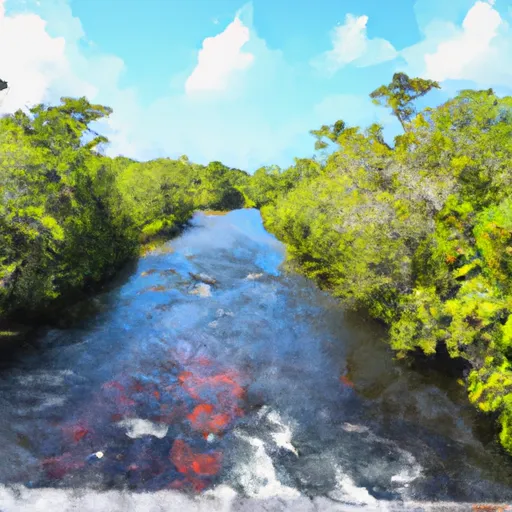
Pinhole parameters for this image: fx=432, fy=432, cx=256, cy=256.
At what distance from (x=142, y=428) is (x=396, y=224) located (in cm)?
1443

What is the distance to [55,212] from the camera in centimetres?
2522

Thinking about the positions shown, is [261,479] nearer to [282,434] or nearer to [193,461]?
[193,461]

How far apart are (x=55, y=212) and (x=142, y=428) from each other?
14.7 m

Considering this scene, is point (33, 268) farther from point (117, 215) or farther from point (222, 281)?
point (222, 281)

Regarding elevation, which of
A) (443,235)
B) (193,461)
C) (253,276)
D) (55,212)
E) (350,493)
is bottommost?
(193,461)

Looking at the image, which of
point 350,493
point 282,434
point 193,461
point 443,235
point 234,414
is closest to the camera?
point 350,493

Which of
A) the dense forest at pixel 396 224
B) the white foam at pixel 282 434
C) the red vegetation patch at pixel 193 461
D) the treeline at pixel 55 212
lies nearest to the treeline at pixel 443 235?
the dense forest at pixel 396 224

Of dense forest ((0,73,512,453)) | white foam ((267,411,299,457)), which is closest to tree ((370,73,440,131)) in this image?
dense forest ((0,73,512,453))

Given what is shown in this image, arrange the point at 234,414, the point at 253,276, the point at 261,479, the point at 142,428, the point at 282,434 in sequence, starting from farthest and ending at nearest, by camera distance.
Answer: the point at 253,276 < the point at 234,414 < the point at 282,434 < the point at 142,428 < the point at 261,479

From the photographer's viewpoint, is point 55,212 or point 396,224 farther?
point 55,212

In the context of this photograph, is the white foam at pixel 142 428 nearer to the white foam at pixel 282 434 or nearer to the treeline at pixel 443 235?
the white foam at pixel 282 434

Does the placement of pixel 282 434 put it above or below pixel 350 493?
above

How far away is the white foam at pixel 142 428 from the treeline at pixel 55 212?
9537 mm

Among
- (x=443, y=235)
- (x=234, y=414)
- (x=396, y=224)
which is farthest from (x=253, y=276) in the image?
(x=234, y=414)
